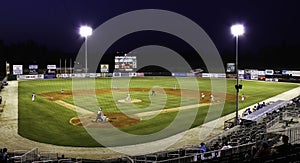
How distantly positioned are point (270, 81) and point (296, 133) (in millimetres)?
60055

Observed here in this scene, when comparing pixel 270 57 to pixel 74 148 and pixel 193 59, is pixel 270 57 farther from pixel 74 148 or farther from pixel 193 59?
pixel 74 148

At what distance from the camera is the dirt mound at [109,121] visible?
89.0ft

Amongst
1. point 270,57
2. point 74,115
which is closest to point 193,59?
point 270,57

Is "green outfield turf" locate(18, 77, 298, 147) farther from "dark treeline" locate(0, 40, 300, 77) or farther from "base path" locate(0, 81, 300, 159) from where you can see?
"dark treeline" locate(0, 40, 300, 77)

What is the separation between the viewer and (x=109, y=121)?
94.3ft

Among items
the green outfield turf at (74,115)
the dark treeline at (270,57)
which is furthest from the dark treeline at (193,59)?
the green outfield turf at (74,115)

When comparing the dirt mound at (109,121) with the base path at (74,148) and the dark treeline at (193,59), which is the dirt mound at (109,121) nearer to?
the base path at (74,148)

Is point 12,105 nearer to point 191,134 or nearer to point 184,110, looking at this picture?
point 184,110

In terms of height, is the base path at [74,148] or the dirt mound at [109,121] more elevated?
the dirt mound at [109,121]

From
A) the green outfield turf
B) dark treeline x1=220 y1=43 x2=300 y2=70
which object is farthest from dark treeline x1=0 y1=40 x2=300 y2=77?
the green outfield turf

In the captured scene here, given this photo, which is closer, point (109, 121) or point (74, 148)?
point (74, 148)

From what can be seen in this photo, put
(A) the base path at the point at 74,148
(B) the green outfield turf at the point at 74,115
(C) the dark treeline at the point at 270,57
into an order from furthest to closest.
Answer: (C) the dark treeline at the point at 270,57 → (B) the green outfield turf at the point at 74,115 → (A) the base path at the point at 74,148

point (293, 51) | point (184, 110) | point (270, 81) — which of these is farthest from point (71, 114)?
point (293, 51)

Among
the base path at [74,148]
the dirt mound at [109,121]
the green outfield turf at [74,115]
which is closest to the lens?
the base path at [74,148]
